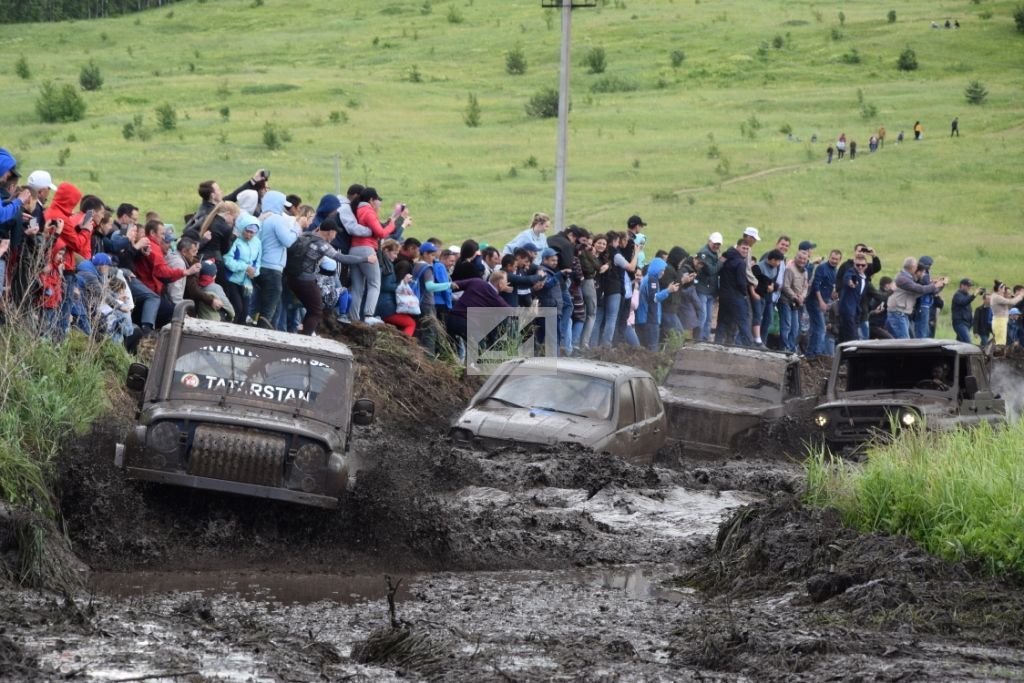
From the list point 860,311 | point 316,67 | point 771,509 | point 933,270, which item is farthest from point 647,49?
point 771,509

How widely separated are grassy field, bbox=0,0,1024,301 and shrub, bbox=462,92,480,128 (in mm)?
476

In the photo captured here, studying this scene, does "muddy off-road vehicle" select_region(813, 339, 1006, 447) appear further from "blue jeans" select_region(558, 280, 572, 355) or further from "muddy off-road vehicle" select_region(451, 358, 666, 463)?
"blue jeans" select_region(558, 280, 572, 355)

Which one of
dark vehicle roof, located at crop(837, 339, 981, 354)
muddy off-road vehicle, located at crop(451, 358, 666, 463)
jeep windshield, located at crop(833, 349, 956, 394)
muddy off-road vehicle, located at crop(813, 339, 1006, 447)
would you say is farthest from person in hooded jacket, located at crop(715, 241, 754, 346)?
muddy off-road vehicle, located at crop(451, 358, 666, 463)

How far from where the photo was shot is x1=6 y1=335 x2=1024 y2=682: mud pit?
31.9 ft

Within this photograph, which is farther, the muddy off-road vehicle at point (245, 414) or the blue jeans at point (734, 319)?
the blue jeans at point (734, 319)

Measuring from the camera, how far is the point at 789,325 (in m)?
28.8

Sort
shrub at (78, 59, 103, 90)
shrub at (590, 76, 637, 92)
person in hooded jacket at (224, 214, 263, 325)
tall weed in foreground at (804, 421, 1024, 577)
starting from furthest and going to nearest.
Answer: shrub at (590, 76, 637, 92) < shrub at (78, 59, 103, 90) < person in hooded jacket at (224, 214, 263, 325) < tall weed in foreground at (804, 421, 1024, 577)

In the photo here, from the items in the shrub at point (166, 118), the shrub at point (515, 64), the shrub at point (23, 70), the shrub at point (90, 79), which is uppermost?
the shrub at point (515, 64)

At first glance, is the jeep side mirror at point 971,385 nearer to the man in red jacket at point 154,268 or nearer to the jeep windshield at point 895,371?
the jeep windshield at point 895,371

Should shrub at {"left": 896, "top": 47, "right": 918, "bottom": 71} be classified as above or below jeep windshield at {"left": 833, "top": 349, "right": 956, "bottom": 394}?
above

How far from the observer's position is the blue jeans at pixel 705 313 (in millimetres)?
27250

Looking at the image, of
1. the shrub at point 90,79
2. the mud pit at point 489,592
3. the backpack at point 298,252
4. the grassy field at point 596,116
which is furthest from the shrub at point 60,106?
the mud pit at point 489,592

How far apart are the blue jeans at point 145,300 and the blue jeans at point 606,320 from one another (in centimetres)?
905

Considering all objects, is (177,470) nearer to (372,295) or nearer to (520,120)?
(372,295)
